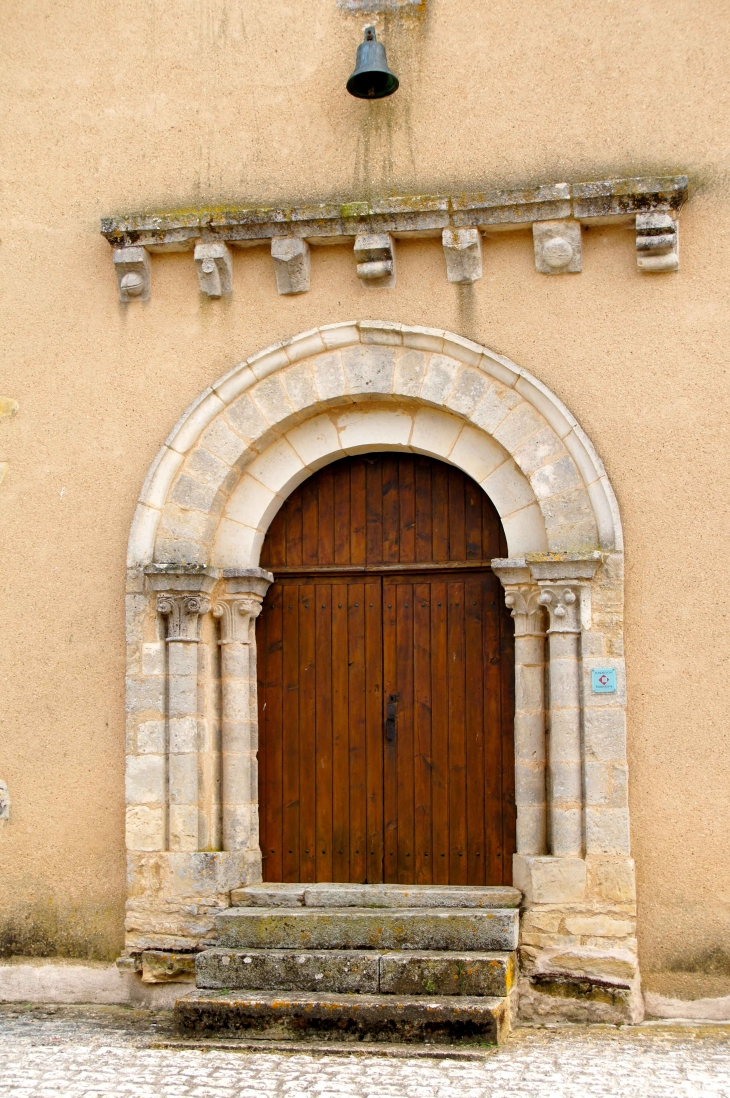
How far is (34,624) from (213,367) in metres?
1.64

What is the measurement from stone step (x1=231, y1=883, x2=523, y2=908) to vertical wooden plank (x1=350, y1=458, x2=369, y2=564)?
1.67 meters

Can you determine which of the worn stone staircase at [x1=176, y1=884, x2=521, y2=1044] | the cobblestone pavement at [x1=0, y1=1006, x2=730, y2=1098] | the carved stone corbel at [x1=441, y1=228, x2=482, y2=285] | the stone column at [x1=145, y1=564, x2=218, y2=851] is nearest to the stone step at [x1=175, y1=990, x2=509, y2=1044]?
the worn stone staircase at [x1=176, y1=884, x2=521, y2=1044]

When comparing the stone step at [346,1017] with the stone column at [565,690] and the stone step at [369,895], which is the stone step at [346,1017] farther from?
the stone column at [565,690]

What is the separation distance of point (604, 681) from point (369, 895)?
1559mm

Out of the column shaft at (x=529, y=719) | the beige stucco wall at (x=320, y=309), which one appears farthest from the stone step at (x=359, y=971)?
the beige stucco wall at (x=320, y=309)

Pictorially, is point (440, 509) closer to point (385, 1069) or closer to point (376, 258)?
point (376, 258)

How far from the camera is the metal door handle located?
6629 millimetres

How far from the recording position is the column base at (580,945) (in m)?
5.90

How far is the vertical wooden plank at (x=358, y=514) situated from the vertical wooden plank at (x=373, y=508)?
1cm

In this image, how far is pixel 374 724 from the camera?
6.66m

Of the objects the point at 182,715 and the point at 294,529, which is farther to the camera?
the point at 294,529

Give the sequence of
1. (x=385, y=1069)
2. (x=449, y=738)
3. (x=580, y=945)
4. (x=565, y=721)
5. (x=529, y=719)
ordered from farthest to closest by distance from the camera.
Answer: (x=449, y=738) < (x=529, y=719) < (x=565, y=721) < (x=580, y=945) < (x=385, y=1069)

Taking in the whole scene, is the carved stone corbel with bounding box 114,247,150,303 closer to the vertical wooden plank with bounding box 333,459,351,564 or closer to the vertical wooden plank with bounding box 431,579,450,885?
the vertical wooden plank with bounding box 333,459,351,564

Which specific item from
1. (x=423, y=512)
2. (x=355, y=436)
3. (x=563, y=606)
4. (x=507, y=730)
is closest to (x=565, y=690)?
(x=563, y=606)
